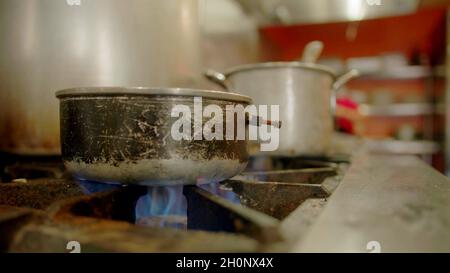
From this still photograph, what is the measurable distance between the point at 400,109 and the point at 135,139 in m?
3.46

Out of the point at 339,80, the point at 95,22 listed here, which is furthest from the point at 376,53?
the point at 95,22

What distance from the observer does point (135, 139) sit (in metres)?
0.46

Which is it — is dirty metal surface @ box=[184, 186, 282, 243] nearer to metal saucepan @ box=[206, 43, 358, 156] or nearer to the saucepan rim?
the saucepan rim

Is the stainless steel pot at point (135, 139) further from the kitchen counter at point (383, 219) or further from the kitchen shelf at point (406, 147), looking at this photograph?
the kitchen shelf at point (406, 147)

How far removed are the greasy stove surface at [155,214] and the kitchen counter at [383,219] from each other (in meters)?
0.02

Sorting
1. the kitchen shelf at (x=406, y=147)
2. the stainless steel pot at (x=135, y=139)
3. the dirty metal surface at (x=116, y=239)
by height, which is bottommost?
the kitchen shelf at (x=406, y=147)

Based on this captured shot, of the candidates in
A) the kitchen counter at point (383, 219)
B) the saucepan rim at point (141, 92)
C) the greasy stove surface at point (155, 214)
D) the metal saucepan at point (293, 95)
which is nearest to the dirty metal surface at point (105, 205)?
the greasy stove surface at point (155, 214)

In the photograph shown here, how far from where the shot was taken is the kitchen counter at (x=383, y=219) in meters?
0.32

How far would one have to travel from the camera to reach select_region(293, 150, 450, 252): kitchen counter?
12.6 inches

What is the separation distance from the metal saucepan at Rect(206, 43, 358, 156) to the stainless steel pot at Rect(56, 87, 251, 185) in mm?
413

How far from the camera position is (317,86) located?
0.93 meters

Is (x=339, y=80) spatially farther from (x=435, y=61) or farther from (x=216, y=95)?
(x=435, y=61)

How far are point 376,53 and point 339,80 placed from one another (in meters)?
2.86
